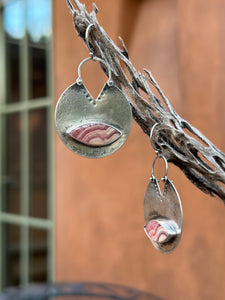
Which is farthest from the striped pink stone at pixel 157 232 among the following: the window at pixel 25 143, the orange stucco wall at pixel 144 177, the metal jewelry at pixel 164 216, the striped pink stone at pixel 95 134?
the window at pixel 25 143

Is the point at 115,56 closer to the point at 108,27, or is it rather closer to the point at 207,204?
the point at 207,204

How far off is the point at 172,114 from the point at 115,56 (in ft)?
0.42

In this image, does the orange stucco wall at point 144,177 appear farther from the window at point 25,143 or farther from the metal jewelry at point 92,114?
the metal jewelry at point 92,114

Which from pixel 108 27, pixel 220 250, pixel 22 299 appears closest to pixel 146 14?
pixel 108 27

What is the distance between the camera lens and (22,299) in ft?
5.84

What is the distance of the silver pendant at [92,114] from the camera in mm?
562

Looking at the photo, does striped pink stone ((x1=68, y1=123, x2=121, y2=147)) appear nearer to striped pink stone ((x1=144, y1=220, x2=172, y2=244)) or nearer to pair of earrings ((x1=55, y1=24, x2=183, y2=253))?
pair of earrings ((x1=55, y1=24, x2=183, y2=253))

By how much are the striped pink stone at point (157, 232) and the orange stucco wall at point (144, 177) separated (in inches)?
31.1

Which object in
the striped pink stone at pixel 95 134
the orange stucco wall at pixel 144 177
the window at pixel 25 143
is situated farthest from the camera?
the window at pixel 25 143

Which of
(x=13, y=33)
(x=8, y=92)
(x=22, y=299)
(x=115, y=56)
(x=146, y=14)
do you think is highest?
(x=13, y=33)

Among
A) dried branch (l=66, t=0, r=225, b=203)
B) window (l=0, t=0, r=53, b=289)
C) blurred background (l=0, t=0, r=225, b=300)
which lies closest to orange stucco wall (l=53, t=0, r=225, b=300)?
blurred background (l=0, t=0, r=225, b=300)

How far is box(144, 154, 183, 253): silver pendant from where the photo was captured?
58 cm

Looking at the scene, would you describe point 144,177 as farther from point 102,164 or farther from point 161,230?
point 161,230

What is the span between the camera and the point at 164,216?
608mm
